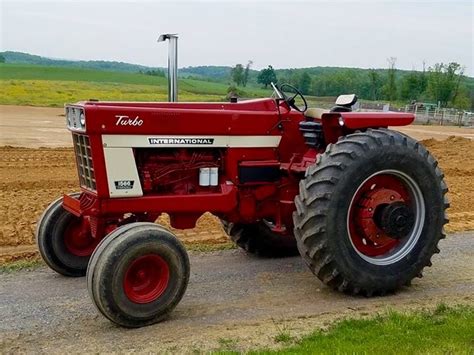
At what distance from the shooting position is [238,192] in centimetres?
616

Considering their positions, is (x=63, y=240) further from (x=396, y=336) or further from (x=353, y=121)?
(x=396, y=336)

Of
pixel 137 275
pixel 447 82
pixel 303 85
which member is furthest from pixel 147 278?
pixel 447 82

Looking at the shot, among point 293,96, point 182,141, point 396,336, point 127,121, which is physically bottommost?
point 396,336

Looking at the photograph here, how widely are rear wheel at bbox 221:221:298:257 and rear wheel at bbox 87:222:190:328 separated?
6.30ft

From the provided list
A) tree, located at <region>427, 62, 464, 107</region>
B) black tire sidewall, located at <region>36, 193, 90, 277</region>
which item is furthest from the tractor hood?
tree, located at <region>427, 62, 464, 107</region>

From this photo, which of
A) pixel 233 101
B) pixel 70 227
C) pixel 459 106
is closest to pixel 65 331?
pixel 70 227

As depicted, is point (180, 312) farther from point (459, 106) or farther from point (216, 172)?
point (459, 106)

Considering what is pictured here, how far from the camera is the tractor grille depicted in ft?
18.2

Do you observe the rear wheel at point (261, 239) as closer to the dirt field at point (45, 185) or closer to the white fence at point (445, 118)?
the dirt field at point (45, 185)

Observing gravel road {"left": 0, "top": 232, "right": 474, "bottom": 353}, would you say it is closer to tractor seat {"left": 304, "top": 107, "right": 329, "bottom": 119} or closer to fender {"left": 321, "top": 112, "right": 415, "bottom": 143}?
fender {"left": 321, "top": 112, "right": 415, "bottom": 143}

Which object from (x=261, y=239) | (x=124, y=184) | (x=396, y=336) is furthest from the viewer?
(x=261, y=239)

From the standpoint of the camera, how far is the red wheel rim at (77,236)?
6.42 metres

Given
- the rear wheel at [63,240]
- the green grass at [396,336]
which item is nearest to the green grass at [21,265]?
the rear wheel at [63,240]

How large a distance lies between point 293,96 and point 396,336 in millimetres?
2663
